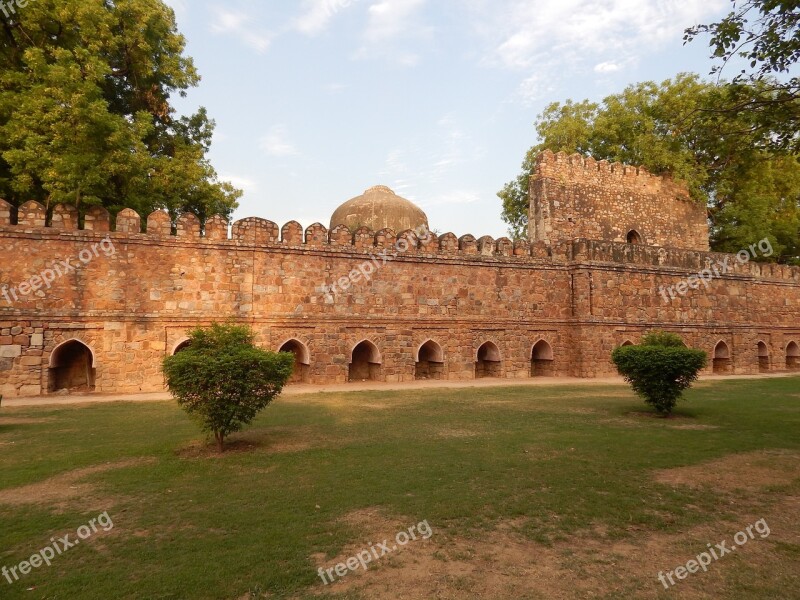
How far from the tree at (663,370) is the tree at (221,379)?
6404mm

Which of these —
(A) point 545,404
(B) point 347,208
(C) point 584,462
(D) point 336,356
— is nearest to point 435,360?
(D) point 336,356

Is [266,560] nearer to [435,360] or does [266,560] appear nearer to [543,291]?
[435,360]

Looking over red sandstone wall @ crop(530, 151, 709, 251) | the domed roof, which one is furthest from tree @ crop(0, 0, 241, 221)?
red sandstone wall @ crop(530, 151, 709, 251)

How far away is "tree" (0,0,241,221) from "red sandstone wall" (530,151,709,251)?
11.6 meters

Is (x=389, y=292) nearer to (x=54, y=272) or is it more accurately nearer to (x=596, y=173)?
(x=54, y=272)

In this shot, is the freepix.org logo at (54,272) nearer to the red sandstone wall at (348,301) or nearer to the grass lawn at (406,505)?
the red sandstone wall at (348,301)

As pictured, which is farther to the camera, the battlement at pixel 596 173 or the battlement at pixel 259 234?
the battlement at pixel 596 173

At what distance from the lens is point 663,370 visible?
9.23m

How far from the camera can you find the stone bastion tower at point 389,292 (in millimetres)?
12188

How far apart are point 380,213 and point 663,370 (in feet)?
43.2

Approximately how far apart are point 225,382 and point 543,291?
12625mm

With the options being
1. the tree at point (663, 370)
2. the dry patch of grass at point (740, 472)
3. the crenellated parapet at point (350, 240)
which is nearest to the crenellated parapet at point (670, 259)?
the crenellated parapet at point (350, 240)

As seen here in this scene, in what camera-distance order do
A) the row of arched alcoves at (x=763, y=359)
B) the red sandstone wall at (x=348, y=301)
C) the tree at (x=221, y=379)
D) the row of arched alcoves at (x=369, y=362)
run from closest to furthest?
1. the tree at (x=221, y=379)
2. the red sandstone wall at (x=348, y=301)
3. the row of arched alcoves at (x=369, y=362)
4. the row of arched alcoves at (x=763, y=359)

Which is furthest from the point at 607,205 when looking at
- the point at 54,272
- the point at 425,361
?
the point at 54,272
